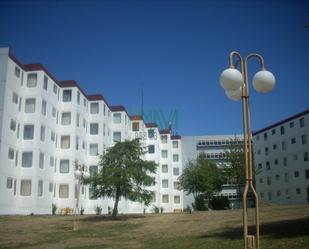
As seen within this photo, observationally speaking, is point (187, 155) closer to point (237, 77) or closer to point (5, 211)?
point (5, 211)

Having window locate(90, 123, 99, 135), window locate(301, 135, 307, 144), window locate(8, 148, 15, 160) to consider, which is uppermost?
window locate(90, 123, 99, 135)

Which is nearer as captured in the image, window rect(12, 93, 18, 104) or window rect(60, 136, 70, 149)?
window rect(12, 93, 18, 104)

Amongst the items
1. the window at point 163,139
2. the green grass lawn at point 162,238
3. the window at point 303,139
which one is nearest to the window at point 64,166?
the green grass lawn at point 162,238

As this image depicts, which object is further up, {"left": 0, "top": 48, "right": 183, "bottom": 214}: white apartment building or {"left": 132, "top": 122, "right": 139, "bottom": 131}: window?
{"left": 132, "top": 122, "right": 139, "bottom": 131}: window

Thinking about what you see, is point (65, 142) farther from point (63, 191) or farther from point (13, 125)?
point (13, 125)

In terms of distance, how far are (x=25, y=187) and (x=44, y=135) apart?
7023 millimetres

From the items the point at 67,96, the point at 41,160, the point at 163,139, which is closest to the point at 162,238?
the point at 41,160

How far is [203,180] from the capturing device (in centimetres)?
5903

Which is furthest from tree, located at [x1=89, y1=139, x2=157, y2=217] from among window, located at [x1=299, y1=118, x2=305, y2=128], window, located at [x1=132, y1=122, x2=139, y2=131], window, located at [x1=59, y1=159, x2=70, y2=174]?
window, located at [x1=132, y1=122, x2=139, y2=131]

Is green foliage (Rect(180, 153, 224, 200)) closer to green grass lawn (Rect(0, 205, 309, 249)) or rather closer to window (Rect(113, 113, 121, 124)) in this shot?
window (Rect(113, 113, 121, 124))

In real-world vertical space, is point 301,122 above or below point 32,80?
below

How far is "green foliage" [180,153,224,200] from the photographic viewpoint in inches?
2323

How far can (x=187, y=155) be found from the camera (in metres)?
104

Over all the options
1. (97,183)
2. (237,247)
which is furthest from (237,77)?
(97,183)
